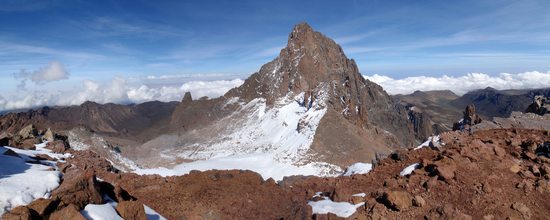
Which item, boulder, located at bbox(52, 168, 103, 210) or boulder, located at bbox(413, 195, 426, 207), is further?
boulder, located at bbox(413, 195, 426, 207)

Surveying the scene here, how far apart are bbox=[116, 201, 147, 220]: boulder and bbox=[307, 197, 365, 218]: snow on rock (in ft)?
26.4

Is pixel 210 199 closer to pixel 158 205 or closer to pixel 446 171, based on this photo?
pixel 158 205

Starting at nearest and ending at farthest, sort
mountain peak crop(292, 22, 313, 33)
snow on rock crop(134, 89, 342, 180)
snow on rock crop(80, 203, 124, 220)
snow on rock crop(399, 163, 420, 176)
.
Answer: snow on rock crop(80, 203, 124, 220)
snow on rock crop(399, 163, 420, 176)
snow on rock crop(134, 89, 342, 180)
mountain peak crop(292, 22, 313, 33)

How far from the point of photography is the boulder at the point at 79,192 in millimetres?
14844

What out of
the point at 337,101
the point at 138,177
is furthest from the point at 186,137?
the point at 138,177

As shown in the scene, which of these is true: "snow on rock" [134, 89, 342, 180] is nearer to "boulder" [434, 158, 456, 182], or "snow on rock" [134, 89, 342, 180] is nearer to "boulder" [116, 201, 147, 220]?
"boulder" [434, 158, 456, 182]

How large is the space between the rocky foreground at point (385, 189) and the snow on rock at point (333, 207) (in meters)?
0.28

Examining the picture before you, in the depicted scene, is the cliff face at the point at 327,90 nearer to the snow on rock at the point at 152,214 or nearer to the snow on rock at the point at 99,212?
the snow on rock at the point at 152,214

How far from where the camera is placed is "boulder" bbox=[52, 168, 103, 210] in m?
14.8

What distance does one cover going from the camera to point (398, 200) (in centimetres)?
1695

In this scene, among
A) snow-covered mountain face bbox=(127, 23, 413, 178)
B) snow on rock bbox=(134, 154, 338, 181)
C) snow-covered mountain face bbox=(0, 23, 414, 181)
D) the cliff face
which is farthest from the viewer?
the cliff face

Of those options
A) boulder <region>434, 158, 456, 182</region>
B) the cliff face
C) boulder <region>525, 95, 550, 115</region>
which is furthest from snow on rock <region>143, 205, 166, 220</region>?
the cliff face

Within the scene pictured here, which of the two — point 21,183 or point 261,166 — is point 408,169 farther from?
point 261,166

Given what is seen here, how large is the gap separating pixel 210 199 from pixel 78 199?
7.43 meters
